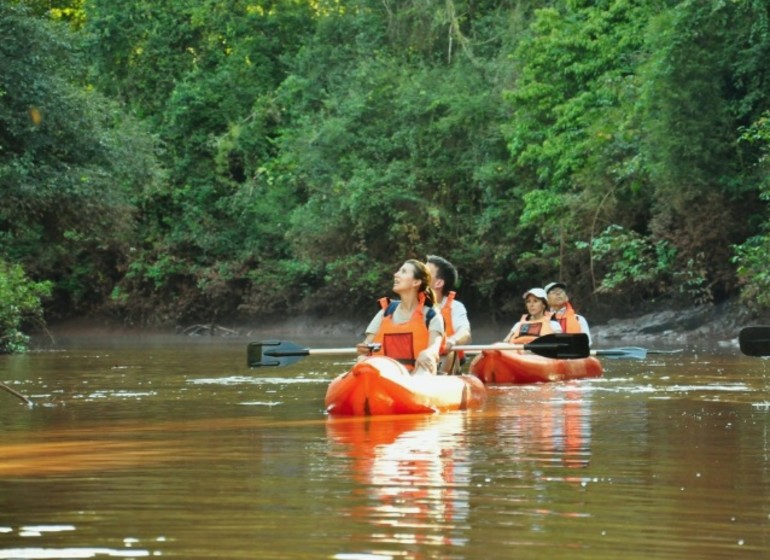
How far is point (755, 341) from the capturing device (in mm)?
11234

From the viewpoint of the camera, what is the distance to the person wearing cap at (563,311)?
19188 millimetres

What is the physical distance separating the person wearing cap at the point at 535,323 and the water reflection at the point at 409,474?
6176 mm

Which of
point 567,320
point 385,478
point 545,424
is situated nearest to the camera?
point 385,478

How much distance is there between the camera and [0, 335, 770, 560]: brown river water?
237 inches

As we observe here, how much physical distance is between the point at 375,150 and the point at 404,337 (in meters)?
26.6

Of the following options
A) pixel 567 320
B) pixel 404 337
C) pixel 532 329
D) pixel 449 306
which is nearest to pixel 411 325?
pixel 404 337

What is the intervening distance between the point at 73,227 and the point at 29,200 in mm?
2142

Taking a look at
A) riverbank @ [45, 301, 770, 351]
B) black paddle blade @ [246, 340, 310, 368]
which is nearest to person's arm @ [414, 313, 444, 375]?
black paddle blade @ [246, 340, 310, 368]

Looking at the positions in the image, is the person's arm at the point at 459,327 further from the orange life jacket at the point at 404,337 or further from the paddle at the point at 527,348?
the orange life jacket at the point at 404,337

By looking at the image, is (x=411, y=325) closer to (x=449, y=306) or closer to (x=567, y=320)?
(x=449, y=306)

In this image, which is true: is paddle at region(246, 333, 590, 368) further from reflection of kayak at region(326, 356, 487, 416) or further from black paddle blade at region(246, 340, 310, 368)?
reflection of kayak at region(326, 356, 487, 416)

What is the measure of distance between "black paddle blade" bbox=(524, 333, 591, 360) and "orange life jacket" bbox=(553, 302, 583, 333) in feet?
16.6

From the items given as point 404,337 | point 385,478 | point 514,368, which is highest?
point 404,337

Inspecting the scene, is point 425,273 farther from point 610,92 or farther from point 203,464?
point 610,92
